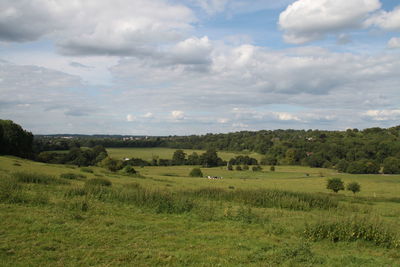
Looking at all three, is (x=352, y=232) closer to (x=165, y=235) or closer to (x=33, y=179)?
(x=165, y=235)

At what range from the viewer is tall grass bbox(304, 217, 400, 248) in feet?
38.7

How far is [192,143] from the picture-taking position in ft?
604

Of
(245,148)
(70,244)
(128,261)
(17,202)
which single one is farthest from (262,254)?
(245,148)

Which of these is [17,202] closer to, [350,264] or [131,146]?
[350,264]

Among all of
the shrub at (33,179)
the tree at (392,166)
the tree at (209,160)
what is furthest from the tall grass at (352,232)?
the tree at (209,160)

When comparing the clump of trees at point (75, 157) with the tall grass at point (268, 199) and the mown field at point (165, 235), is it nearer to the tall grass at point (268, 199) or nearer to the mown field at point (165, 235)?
the tall grass at point (268, 199)

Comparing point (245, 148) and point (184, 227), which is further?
point (245, 148)

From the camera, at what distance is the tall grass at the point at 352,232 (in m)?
11.8

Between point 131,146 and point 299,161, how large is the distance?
285 feet

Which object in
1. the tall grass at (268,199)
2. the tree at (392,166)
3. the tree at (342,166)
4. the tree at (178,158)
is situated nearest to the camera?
the tall grass at (268,199)

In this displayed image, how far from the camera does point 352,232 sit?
1198 centimetres

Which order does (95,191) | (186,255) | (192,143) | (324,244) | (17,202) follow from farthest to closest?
(192,143), (95,191), (17,202), (324,244), (186,255)

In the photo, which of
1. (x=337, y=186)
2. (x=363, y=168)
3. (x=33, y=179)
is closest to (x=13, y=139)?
(x=33, y=179)

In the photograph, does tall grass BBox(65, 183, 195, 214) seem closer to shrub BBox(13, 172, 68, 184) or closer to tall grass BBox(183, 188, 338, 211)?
shrub BBox(13, 172, 68, 184)
